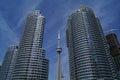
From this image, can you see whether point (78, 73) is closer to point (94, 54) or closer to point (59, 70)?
point (94, 54)

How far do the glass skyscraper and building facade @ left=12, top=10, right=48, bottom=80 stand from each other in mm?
34520

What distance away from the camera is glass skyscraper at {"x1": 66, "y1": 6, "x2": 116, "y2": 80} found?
144 meters

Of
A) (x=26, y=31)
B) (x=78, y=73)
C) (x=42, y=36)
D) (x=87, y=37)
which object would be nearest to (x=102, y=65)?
(x=78, y=73)

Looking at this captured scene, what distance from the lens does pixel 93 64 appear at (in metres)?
146

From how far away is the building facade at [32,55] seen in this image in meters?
152

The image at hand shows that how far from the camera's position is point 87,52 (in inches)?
6117

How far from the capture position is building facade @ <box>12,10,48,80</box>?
152 m

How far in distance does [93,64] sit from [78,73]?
17.8 m

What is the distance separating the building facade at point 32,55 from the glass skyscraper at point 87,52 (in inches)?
1359

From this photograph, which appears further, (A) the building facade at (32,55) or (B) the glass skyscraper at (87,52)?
(A) the building facade at (32,55)

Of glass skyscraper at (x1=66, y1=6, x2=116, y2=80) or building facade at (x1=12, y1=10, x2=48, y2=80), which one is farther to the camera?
building facade at (x1=12, y1=10, x2=48, y2=80)

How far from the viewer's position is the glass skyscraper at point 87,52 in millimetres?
143938

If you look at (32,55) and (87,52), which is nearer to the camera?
(87,52)

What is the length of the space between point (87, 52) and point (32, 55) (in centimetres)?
5974
